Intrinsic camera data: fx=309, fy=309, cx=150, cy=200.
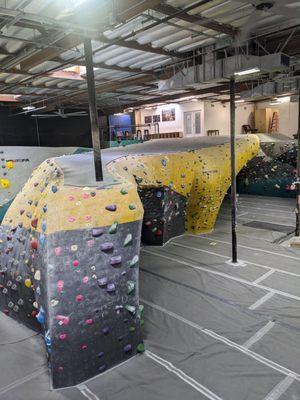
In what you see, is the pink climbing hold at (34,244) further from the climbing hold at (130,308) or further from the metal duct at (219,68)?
the metal duct at (219,68)

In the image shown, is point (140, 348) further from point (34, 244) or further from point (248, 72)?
point (248, 72)

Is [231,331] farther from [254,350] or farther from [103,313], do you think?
[103,313]

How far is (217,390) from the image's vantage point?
2557 millimetres

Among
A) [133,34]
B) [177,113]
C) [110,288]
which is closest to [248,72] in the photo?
[133,34]

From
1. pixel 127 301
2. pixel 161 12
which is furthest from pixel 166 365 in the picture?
pixel 161 12

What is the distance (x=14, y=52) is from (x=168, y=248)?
14.0ft

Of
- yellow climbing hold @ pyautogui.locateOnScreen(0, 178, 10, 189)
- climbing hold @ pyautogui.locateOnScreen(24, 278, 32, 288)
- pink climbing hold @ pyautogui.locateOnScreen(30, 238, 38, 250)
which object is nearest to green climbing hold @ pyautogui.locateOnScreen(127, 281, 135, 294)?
pink climbing hold @ pyautogui.locateOnScreen(30, 238, 38, 250)

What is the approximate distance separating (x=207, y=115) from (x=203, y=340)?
38.4ft

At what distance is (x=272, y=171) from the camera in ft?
35.9

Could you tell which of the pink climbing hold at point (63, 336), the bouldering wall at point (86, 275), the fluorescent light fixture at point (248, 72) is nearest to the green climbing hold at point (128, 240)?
the bouldering wall at point (86, 275)

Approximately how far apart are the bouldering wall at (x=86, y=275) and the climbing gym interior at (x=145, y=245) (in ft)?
0.04

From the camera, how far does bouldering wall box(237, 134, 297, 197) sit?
1059cm

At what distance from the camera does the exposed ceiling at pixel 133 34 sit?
274 centimetres

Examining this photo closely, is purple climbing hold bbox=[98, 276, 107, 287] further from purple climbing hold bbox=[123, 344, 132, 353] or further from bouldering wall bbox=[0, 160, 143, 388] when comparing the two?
purple climbing hold bbox=[123, 344, 132, 353]
